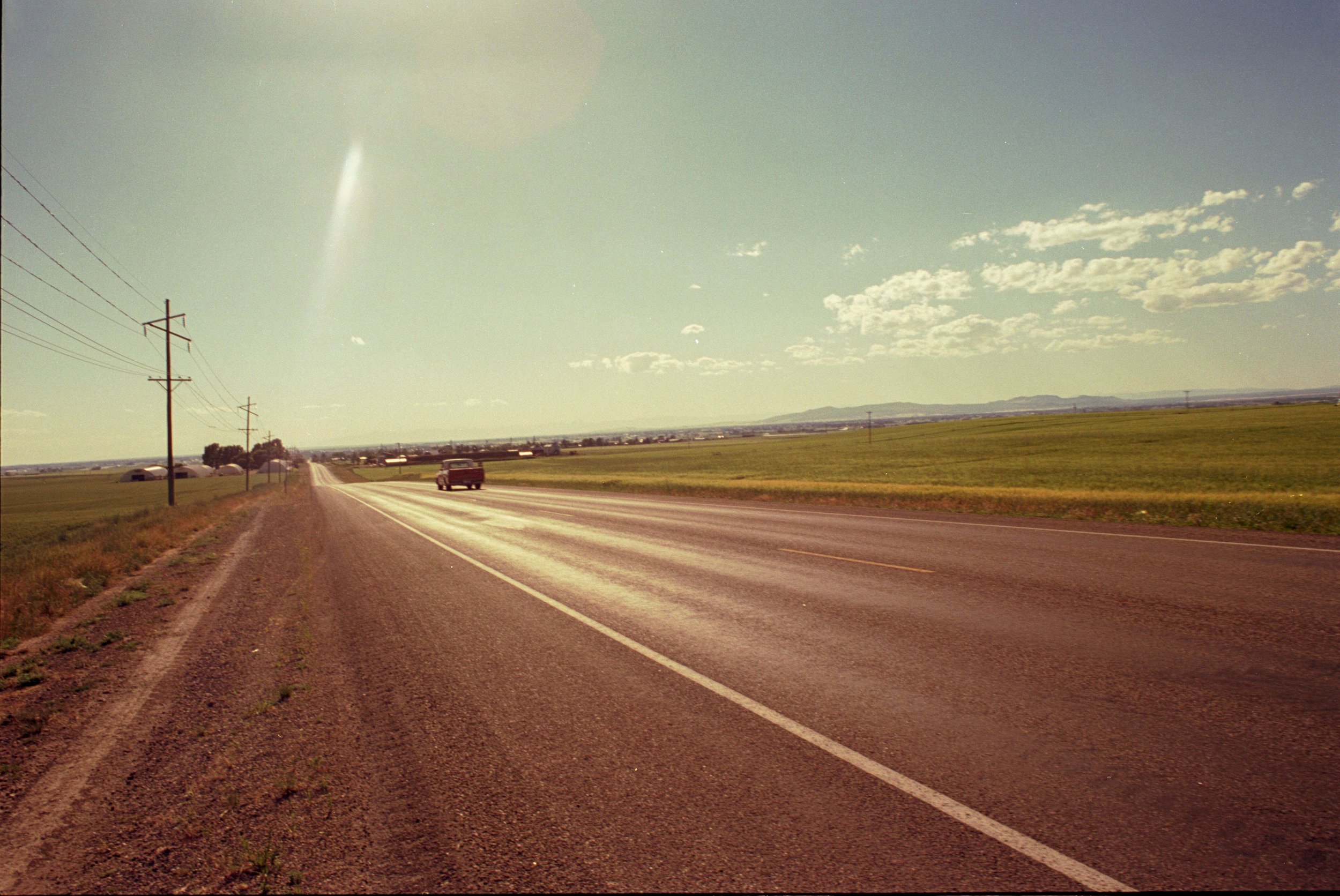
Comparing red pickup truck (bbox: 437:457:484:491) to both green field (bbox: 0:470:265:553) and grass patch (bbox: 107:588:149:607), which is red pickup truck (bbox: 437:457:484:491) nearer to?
green field (bbox: 0:470:265:553)

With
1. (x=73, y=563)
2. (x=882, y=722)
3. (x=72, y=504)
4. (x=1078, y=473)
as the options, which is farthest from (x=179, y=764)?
(x=72, y=504)

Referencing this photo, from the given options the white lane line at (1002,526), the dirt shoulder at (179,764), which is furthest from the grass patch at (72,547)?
the white lane line at (1002,526)

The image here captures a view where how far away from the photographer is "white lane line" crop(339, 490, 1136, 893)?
288cm

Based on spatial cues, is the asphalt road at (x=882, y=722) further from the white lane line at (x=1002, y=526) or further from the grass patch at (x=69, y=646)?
the grass patch at (x=69, y=646)

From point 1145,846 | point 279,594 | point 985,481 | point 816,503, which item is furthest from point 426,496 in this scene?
point 1145,846

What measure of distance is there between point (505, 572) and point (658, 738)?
7344mm

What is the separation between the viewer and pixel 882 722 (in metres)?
4.54

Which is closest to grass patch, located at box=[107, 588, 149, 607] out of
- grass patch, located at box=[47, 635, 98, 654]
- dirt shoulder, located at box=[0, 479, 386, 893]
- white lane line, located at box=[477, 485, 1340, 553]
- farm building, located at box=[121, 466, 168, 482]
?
dirt shoulder, located at box=[0, 479, 386, 893]

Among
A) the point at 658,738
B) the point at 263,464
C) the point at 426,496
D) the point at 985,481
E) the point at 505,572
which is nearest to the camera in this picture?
the point at 658,738

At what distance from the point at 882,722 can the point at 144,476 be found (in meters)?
152

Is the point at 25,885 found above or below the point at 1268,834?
below

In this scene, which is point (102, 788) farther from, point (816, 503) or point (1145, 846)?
point (816, 503)

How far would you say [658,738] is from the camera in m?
4.42

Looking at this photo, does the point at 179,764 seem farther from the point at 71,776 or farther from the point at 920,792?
the point at 920,792
